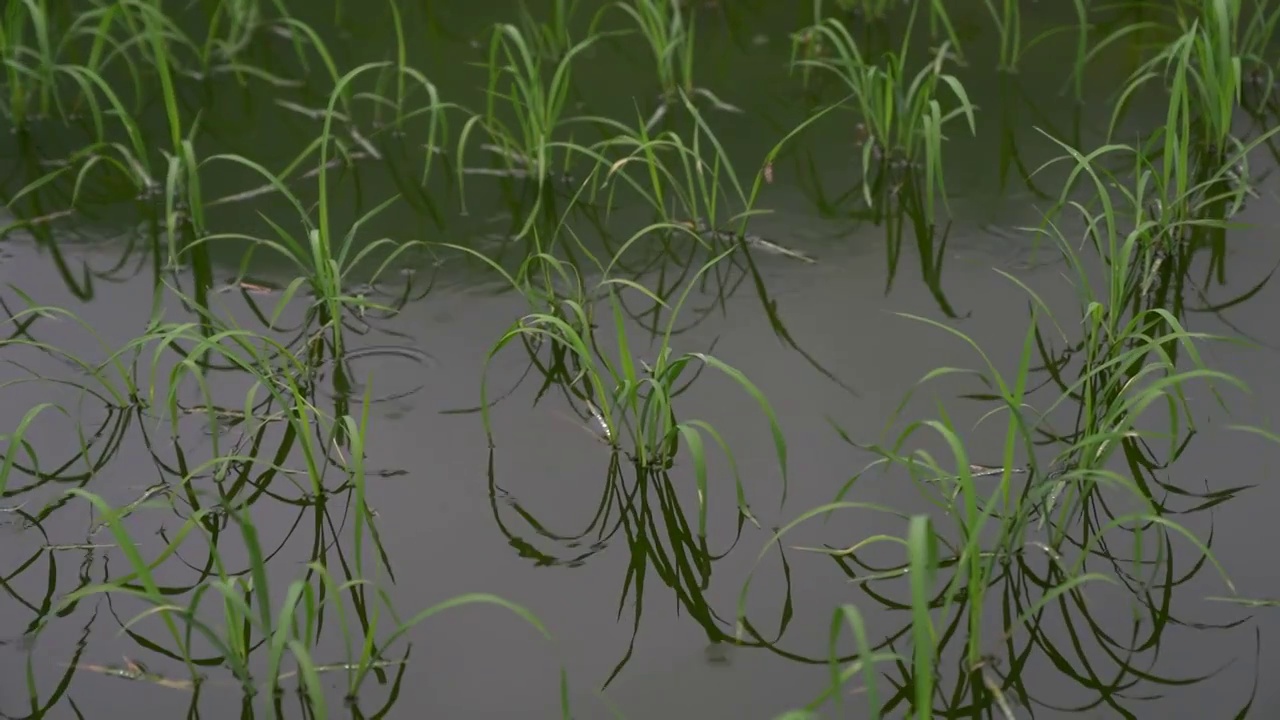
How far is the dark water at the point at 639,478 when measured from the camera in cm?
148

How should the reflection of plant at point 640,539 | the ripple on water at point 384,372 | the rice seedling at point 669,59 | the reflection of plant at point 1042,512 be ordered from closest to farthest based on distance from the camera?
the reflection of plant at point 1042,512 → the reflection of plant at point 640,539 → the ripple on water at point 384,372 → the rice seedling at point 669,59

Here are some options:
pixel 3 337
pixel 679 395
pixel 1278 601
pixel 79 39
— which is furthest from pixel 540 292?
pixel 79 39

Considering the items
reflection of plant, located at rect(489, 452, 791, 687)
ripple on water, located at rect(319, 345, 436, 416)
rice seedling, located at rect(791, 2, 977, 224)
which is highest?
rice seedling, located at rect(791, 2, 977, 224)

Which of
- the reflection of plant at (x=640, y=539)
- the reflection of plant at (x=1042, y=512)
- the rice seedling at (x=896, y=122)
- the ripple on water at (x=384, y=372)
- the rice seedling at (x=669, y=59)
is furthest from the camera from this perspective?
the rice seedling at (x=669, y=59)

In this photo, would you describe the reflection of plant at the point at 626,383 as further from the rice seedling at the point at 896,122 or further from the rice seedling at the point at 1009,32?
the rice seedling at the point at 1009,32

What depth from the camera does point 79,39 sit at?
294cm

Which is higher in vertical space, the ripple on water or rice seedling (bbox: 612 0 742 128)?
rice seedling (bbox: 612 0 742 128)

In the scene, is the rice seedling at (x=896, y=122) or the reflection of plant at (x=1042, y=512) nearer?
the reflection of plant at (x=1042, y=512)

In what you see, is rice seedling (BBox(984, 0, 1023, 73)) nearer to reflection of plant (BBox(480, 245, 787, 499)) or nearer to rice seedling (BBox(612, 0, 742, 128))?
rice seedling (BBox(612, 0, 742, 128))

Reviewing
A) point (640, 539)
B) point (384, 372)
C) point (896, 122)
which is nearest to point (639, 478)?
point (640, 539)

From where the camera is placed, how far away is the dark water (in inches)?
58.2

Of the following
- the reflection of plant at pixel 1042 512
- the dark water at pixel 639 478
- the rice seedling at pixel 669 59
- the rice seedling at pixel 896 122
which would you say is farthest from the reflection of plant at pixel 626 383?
the rice seedling at pixel 669 59

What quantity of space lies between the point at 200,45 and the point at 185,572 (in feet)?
5.27

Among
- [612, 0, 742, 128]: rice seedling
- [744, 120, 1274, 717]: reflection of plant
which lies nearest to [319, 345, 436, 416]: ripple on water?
[744, 120, 1274, 717]: reflection of plant
